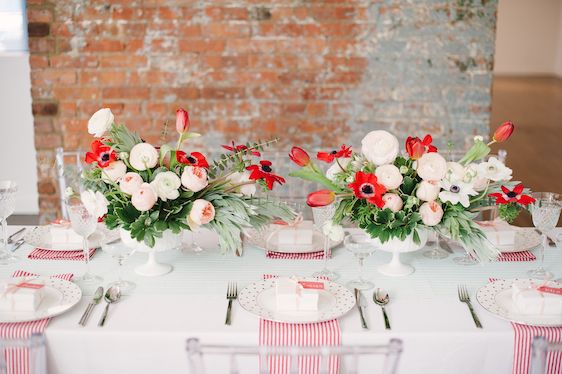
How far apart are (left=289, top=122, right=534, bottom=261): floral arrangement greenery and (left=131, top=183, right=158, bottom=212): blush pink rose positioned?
1.40ft

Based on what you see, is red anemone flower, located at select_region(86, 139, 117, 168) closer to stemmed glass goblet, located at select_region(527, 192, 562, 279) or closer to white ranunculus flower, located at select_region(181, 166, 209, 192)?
white ranunculus flower, located at select_region(181, 166, 209, 192)

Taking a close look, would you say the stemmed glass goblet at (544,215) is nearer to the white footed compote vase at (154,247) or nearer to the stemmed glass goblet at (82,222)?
the white footed compote vase at (154,247)

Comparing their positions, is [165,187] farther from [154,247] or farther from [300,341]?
[300,341]

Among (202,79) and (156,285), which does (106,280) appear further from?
(202,79)

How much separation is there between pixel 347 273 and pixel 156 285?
583 millimetres

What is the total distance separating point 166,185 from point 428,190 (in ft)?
2.44

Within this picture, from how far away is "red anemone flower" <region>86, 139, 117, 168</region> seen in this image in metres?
2.22

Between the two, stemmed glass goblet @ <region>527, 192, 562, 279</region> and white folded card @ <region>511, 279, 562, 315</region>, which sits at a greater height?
stemmed glass goblet @ <region>527, 192, 562, 279</region>

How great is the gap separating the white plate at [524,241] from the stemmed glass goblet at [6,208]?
1581mm

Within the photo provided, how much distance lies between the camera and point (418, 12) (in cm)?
401

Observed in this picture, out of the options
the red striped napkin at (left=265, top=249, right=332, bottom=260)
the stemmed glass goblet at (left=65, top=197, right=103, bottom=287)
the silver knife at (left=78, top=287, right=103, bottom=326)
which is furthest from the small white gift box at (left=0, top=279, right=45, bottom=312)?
the red striped napkin at (left=265, top=249, right=332, bottom=260)

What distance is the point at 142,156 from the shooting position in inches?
87.2

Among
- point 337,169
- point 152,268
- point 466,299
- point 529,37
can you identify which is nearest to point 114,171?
point 152,268

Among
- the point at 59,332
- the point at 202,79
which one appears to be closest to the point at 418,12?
the point at 202,79
